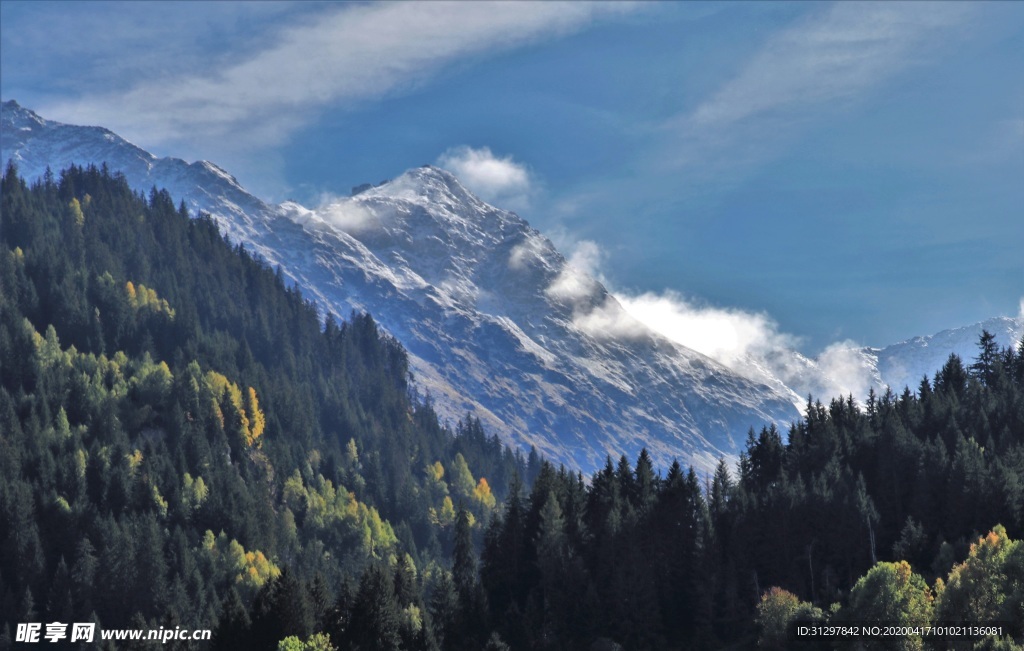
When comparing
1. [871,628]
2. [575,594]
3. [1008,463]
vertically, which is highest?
[1008,463]

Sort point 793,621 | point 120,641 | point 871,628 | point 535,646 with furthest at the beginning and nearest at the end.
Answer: point 120,641 → point 535,646 → point 793,621 → point 871,628

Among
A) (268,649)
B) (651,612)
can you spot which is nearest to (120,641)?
(268,649)

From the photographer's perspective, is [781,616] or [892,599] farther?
[781,616]

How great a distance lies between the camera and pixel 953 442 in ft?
559

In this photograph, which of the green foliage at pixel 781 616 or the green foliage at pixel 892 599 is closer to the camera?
the green foliage at pixel 892 599

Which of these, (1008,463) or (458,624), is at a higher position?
(1008,463)

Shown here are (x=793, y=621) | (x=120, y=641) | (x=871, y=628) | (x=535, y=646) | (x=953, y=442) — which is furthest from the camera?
(x=120, y=641)

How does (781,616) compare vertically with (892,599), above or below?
above

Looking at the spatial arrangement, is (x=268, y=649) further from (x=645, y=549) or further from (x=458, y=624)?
(x=645, y=549)

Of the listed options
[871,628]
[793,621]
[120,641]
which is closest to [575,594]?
[793,621]

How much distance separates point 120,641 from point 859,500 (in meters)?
102

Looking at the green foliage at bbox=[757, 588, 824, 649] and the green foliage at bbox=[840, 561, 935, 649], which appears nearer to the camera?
the green foliage at bbox=[840, 561, 935, 649]

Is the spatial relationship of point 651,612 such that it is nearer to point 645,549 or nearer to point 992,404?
point 645,549

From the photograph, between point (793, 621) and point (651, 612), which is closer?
point (793, 621)
